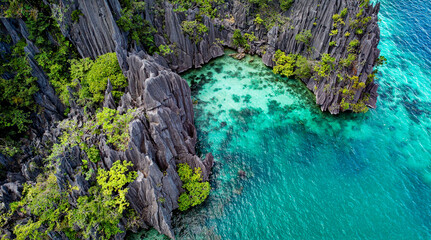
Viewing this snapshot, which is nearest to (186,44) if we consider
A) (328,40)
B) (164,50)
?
(164,50)

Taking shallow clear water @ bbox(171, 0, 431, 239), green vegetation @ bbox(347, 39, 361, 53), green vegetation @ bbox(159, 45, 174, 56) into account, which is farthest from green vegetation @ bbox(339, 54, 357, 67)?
green vegetation @ bbox(159, 45, 174, 56)

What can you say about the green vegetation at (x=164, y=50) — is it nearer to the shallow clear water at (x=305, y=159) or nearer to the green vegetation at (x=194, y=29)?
the green vegetation at (x=194, y=29)

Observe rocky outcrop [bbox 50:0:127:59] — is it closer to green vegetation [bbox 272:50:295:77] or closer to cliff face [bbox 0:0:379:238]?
cliff face [bbox 0:0:379:238]

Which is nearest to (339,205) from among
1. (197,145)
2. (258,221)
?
(258,221)

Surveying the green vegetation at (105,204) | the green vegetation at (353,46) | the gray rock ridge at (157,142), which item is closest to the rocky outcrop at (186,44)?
the gray rock ridge at (157,142)

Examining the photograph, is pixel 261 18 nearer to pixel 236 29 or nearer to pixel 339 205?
pixel 236 29

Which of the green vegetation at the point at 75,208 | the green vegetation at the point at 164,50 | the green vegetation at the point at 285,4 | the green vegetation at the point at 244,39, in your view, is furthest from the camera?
the green vegetation at the point at 244,39

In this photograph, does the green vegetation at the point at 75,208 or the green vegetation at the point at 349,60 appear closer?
the green vegetation at the point at 75,208
